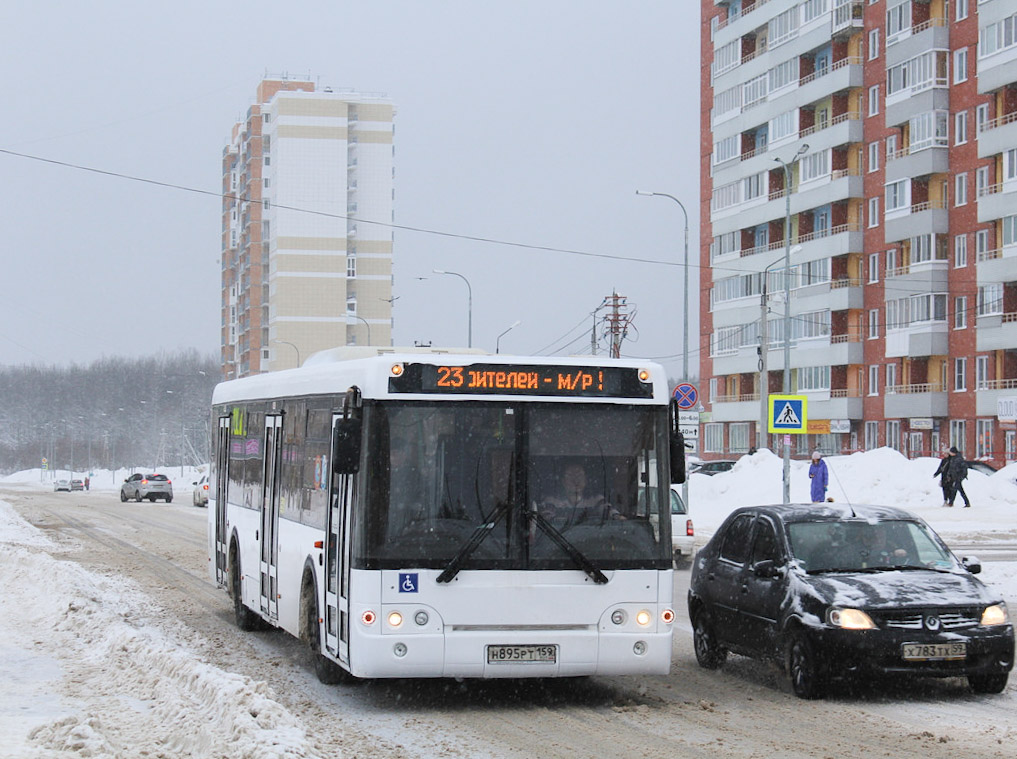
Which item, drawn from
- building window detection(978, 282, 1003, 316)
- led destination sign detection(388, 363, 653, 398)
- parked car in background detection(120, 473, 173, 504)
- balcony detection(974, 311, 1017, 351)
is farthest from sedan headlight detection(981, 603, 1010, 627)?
parked car in background detection(120, 473, 173, 504)

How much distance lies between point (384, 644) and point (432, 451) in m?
1.38

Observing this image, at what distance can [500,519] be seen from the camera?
10750mm

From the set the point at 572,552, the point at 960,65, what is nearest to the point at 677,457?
the point at 572,552

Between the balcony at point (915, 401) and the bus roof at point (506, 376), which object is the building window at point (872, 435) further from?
the bus roof at point (506, 376)

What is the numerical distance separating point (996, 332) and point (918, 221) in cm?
848

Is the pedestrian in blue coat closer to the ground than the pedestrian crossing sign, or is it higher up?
closer to the ground

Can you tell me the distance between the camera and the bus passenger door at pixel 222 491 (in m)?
17.8

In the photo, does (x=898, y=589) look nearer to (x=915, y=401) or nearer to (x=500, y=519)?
(x=500, y=519)

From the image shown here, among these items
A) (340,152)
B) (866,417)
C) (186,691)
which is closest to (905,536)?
(186,691)

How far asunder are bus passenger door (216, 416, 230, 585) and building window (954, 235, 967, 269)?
54.5 meters

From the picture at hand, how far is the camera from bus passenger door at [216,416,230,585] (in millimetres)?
17797

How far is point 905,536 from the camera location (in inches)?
477

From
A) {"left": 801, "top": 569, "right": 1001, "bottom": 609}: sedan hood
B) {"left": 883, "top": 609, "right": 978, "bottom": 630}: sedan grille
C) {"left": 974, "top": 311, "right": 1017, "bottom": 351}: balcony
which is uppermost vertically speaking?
{"left": 974, "top": 311, "right": 1017, "bottom": 351}: balcony

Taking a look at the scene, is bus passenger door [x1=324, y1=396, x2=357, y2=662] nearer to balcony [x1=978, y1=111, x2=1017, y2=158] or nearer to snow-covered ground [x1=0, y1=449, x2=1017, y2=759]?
snow-covered ground [x1=0, y1=449, x2=1017, y2=759]
